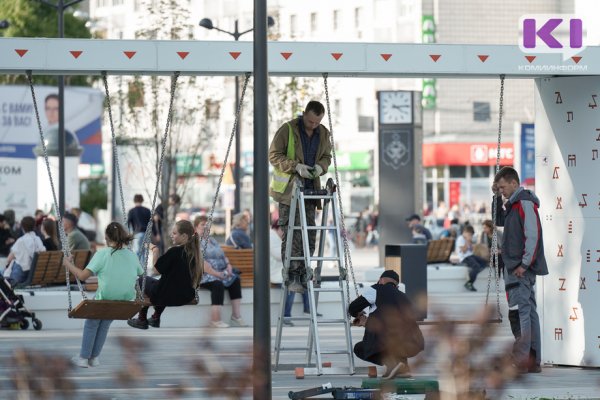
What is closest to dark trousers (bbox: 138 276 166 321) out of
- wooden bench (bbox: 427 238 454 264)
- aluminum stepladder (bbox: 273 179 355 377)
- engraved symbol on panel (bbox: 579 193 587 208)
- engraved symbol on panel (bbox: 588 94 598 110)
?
aluminum stepladder (bbox: 273 179 355 377)

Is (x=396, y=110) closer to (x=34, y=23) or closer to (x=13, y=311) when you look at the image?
(x=13, y=311)

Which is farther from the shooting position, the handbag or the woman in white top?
the handbag

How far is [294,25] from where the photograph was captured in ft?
281

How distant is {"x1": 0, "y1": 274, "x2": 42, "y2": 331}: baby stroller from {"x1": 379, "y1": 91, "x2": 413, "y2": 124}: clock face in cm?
1546

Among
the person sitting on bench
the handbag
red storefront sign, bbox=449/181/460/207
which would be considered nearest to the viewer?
the person sitting on bench

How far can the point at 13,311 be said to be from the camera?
2067 cm

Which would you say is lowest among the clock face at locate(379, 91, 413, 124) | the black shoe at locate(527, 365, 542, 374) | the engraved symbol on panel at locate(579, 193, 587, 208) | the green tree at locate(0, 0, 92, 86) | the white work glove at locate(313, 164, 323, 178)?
the black shoe at locate(527, 365, 542, 374)

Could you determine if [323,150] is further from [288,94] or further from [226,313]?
[288,94]

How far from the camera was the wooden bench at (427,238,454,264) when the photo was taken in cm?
3159

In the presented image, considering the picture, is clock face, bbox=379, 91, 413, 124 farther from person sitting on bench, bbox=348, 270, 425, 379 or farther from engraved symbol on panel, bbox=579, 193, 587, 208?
person sitting on bench, bbox=348, 270, 425, 379

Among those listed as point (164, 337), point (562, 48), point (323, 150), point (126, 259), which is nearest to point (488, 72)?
point (562, 48)

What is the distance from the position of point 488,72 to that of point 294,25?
7196 centimetres

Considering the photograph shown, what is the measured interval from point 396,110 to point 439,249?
4.56 meters

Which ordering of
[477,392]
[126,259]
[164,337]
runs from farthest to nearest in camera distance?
[164,337] < [126,259] < [477,392]
